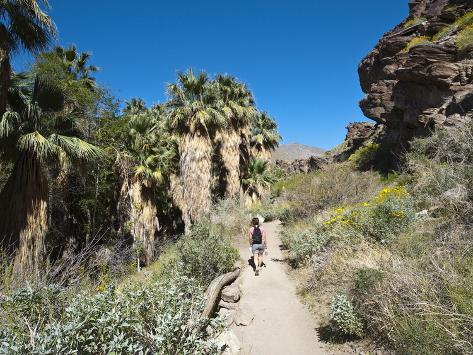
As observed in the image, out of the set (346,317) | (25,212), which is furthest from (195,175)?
(346,317)

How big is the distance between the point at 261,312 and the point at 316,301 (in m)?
1.29

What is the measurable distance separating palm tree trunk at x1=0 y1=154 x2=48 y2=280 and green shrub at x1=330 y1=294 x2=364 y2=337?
7417 mm

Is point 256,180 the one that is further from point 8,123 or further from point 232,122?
point 8,123

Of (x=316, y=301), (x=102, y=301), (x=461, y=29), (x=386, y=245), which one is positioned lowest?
(x=316, y=301)

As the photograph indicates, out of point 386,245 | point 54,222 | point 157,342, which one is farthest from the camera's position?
point 54,222

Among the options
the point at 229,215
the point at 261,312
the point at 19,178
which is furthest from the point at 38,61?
the point at 261,312

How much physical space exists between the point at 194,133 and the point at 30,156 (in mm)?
10279

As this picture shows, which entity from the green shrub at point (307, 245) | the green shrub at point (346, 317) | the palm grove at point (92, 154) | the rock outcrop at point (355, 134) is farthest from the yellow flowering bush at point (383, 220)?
the rock outcrop at point (355, 134)

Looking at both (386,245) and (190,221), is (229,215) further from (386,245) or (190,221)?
(386,245)

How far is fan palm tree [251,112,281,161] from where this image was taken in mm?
31250

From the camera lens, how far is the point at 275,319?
723 centimetres

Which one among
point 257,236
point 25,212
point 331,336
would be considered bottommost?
point 331,336

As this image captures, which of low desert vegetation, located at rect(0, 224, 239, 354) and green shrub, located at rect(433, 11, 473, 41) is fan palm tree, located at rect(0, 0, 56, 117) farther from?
green shrub, located at rect(433, 11, 473, 41)

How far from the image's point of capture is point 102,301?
3.92 meters
